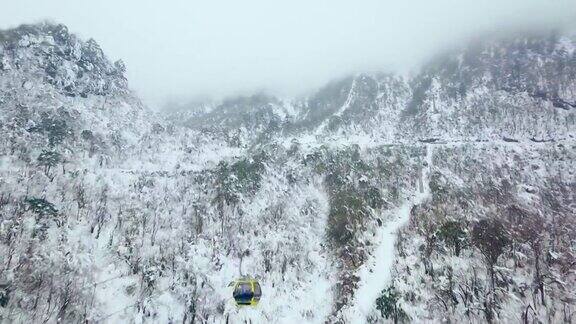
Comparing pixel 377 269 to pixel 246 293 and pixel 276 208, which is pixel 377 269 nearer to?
pixel 246 293

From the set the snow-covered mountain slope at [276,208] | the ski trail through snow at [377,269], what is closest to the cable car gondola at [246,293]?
the snow-covered mountain slope at [276,208]

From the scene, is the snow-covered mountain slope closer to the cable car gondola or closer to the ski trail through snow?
the ski trail through snow

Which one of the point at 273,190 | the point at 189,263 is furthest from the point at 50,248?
the point at 273,190

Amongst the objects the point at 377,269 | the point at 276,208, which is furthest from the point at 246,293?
the point at 276,208

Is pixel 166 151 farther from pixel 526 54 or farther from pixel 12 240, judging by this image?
pixel 526 54

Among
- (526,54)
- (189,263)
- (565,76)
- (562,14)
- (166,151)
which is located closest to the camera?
(189,263)

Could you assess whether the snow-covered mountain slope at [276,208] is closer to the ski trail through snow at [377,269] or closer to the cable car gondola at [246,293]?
the ski trail through snow at [377,269]
